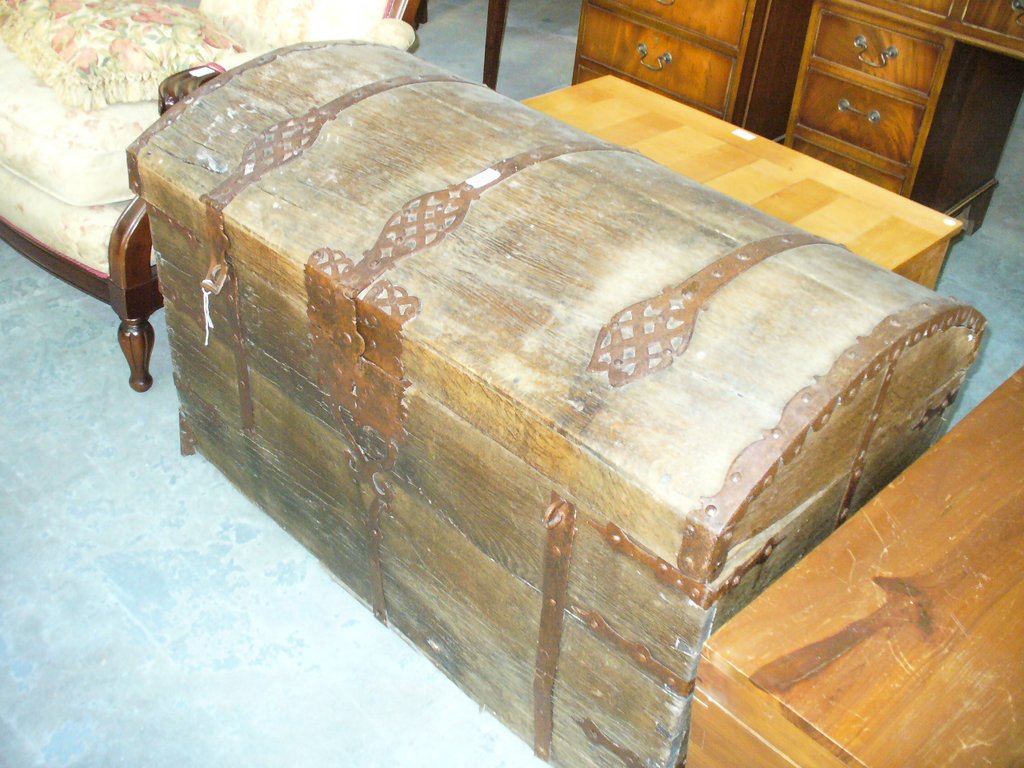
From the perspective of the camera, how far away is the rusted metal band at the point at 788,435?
109cm

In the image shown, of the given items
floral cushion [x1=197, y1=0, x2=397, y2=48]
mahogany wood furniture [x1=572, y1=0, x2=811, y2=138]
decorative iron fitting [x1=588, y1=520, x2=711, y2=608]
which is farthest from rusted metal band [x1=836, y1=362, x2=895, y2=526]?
mahogany wood furniture [x1=572, y1=0, x2=811, y2=138]

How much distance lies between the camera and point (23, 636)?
68.2 inches

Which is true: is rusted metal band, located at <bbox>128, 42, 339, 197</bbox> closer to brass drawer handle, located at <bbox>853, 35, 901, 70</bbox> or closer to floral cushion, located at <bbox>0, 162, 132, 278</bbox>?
floral cushion, located at <bbox>0, 162, 132, 278</bbox>

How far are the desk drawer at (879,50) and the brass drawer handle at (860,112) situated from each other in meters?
0.09

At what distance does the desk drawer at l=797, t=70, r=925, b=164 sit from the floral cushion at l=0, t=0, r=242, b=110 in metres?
1.58

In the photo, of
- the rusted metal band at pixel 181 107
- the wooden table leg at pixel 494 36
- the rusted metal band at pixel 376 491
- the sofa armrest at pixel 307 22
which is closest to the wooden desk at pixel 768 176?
the sofa armrest at pixel 307 22

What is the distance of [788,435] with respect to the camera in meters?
1.13

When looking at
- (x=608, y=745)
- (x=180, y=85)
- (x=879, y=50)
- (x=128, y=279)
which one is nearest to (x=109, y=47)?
(x=180, y=85)

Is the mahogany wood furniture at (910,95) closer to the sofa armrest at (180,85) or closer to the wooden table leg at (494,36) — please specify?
the wooden table leg at (494,36)

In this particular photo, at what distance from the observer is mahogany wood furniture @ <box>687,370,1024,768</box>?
3.37ft

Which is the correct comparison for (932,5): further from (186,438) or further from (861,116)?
(186,438)

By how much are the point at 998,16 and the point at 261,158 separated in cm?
178

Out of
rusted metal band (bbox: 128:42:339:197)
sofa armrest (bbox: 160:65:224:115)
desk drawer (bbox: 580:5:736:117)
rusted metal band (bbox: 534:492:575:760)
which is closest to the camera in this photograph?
rusted metal band (bbox: 534:492:575:760)

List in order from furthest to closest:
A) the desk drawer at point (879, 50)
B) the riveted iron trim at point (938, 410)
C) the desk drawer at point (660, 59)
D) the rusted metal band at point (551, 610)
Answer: the desk drawer at point (660, 59) → the desk drawer at point (879, 50) → the riveted iron trim at point (938, 410) → the rusted metal band at point (551, 610)
